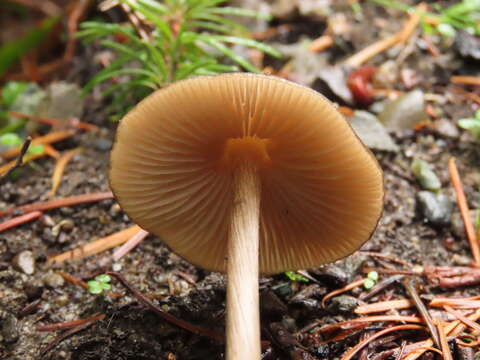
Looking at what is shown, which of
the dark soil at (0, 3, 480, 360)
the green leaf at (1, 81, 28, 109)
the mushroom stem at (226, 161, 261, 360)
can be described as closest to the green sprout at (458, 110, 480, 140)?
the dark soil at (0, 3, 480, 360)

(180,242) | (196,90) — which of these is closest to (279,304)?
(180,242)

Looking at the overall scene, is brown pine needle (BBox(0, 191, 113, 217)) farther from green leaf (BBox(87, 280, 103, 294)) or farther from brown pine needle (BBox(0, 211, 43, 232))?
green leaf (BBox(87, 280, 103, 294))

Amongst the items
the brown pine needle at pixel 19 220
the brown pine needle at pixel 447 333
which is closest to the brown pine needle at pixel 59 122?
the brown pine needle at pixel 19 220

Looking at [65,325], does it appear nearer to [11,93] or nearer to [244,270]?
[244,270]

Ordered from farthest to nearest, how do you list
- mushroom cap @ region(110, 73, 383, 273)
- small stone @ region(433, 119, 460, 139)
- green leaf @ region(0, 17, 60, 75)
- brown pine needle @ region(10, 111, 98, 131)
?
1. green leaf @ region(0, 17, 60, 75)
2. brown pine needle @ region(10, 111, 98, 131)
3. small stone @ region(433, 119, 460, 139)
4. mushroom cap @ region(110, 73, 383, 273)

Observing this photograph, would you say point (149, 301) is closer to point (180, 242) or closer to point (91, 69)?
point (180, 242)

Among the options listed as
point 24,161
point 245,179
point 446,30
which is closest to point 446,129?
point 446,30
